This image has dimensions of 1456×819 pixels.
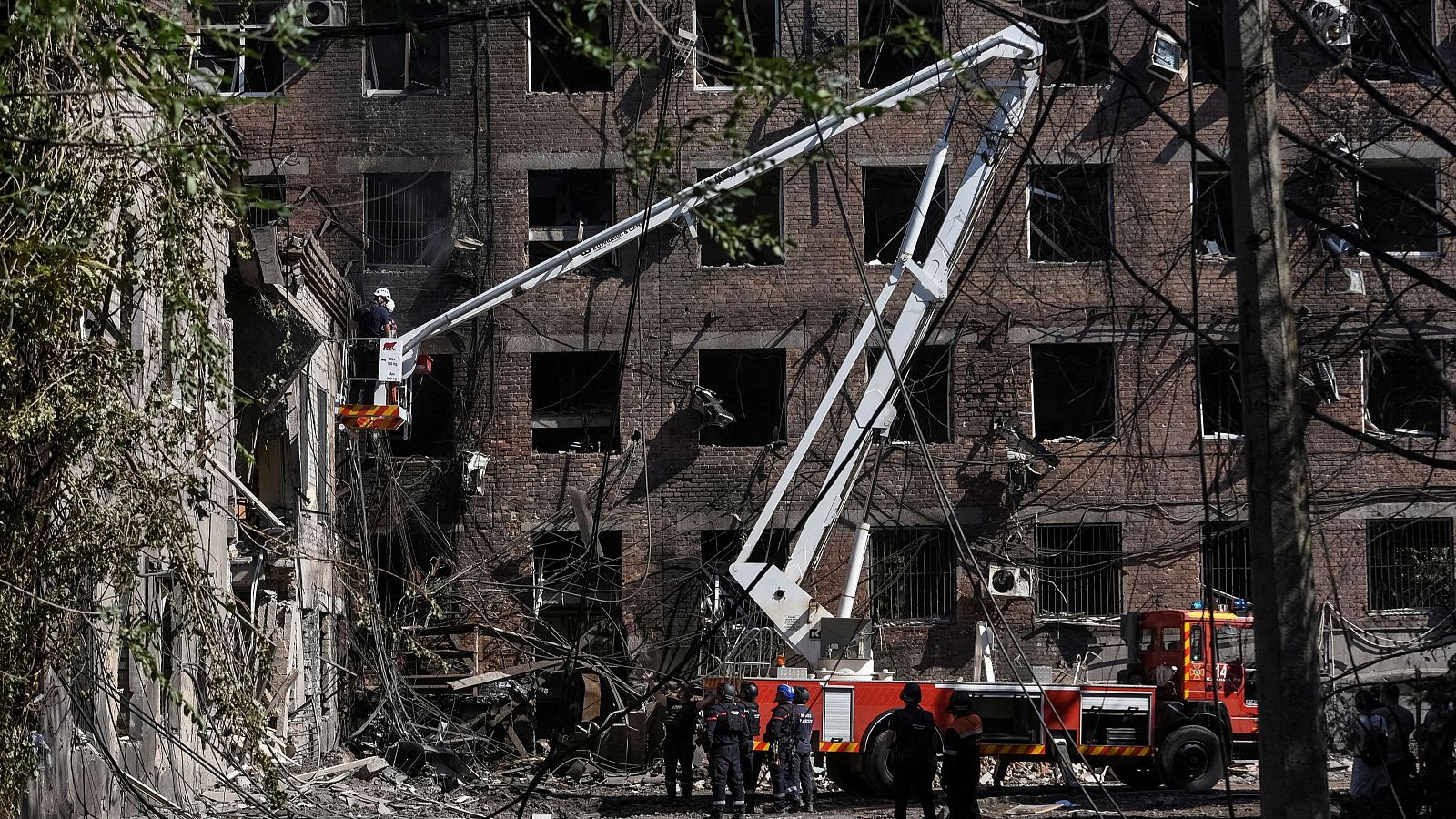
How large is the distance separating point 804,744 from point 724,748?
4.37ft

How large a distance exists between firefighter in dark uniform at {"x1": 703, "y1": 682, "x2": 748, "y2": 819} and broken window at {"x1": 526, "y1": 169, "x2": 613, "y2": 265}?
12.6 m

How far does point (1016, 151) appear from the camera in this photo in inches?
1055

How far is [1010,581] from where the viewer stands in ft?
85.3

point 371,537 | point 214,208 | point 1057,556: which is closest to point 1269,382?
point 214,208

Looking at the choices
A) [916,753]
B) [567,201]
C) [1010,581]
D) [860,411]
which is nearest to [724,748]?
Result: [916,753]

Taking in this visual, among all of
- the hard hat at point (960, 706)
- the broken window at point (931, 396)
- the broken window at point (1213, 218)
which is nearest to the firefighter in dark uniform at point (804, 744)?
the hard hat at point (960, 706)

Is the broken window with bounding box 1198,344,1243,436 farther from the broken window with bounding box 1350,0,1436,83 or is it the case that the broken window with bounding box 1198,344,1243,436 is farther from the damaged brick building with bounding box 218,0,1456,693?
the broken window with bounding box 1350,0,1436,83

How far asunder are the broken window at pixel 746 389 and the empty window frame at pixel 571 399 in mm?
1776

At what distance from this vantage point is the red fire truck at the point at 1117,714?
18766 millimetres

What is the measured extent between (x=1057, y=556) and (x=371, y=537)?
11760mm

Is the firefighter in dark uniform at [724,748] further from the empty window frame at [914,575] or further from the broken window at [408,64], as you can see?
the broken window at [408,64]

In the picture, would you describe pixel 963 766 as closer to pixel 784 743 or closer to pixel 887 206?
pixel 784 743

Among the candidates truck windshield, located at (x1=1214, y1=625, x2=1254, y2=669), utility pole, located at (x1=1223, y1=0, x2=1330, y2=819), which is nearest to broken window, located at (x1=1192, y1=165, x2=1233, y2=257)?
truck windshield, located at (x1=1214, y1=625, x2=1254, y2=669)

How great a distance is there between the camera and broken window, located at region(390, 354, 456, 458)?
1077 inches
